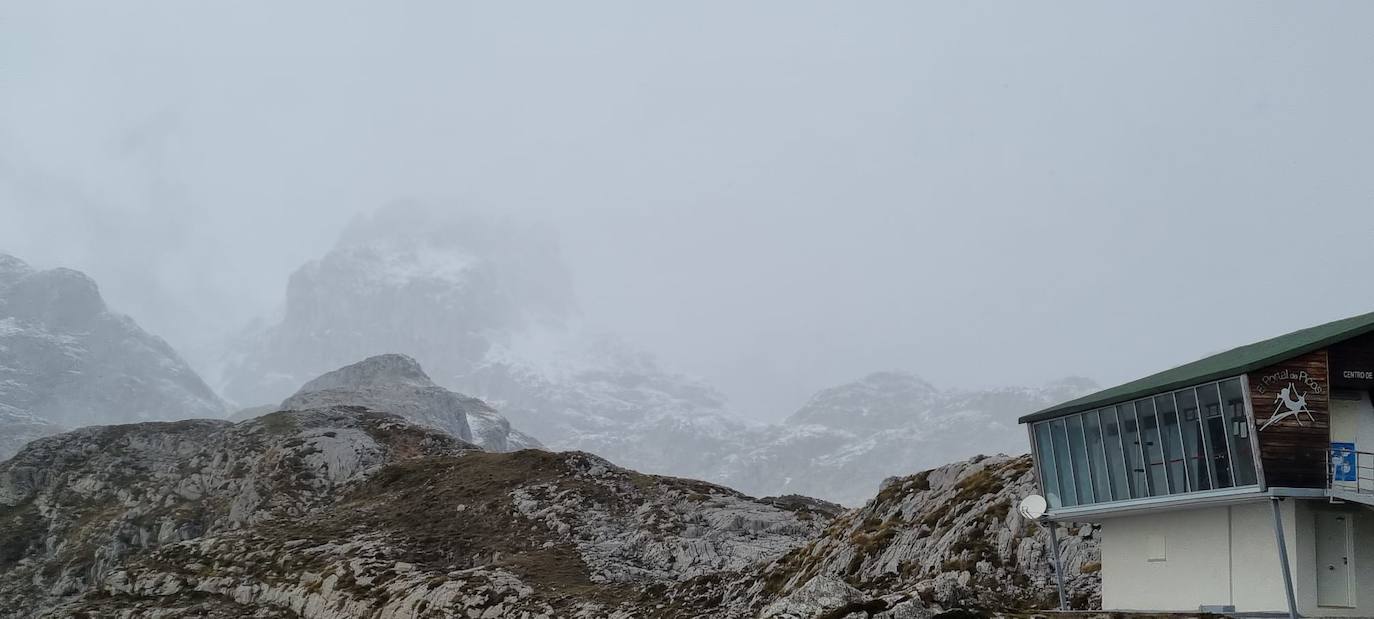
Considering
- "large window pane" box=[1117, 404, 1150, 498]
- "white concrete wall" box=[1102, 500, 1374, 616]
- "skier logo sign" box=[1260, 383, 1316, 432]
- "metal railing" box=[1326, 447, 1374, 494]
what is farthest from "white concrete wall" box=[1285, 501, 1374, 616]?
"large window pane" box=[1117, 404, 1150, 498]

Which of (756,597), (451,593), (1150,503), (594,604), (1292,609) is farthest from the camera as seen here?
(451,593)

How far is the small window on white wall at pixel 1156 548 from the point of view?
110 feet

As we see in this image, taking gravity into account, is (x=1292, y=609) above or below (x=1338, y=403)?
below

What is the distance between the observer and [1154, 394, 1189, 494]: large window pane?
3184 centimetres

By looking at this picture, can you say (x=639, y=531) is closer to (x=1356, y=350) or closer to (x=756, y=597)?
(x=756, y=597)

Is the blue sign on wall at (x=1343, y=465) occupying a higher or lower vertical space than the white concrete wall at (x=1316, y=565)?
A: higher

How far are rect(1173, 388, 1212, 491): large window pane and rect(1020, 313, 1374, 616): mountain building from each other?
0.05m

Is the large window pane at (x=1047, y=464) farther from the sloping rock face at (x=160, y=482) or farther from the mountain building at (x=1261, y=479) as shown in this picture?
the sloping rock face at (x=160, y=482)

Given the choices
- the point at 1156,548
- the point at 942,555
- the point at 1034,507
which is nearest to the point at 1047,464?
the point at 1034,507

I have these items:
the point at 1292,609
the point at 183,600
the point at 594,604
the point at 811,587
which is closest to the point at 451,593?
the point at 594,604

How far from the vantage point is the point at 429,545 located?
72.4 metres

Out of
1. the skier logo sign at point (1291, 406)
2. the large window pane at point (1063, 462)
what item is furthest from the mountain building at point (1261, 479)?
the large window pane at point (1063, 462)

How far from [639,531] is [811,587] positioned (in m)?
38.2

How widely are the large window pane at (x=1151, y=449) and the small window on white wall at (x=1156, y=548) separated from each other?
1.99 metres
